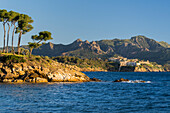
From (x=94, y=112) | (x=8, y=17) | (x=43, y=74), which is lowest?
(x=94, y=112)

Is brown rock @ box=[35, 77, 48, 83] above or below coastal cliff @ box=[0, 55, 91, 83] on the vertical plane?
below

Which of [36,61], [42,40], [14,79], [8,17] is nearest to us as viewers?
[14,79]

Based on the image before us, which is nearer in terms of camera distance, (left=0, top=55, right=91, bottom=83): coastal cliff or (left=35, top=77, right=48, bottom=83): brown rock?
(left=0, top=55, right=91, bottom=83): coastal cliff

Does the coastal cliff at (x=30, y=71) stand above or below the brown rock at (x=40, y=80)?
above

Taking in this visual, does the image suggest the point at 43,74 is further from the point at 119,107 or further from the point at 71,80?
the point at 119,107

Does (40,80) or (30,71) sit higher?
(30,71)

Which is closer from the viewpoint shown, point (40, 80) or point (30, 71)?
point (40, 80)

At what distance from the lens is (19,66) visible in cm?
7750

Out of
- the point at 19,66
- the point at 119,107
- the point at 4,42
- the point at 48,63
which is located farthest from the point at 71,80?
the point at 119,107

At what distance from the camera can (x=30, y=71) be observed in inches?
3034

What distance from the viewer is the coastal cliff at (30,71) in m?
75.0

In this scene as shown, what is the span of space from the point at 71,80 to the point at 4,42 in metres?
31.1

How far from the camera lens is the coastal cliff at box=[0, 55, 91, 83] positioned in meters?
75.0

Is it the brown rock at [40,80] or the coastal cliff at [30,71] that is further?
the brown rock at [40,80]
